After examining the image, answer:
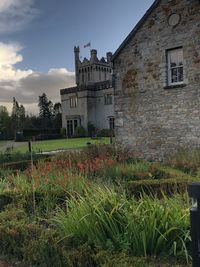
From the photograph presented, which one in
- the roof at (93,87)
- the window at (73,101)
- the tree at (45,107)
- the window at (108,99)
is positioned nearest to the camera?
→ the window at (108,99)

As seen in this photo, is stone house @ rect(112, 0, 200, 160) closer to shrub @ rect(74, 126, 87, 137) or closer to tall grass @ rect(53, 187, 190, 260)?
tall grass @ rect(53, 187, 190, 260)

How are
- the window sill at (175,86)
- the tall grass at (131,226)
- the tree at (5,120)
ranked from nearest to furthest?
the tall grass at (131,226) → the window sill at (175,86) → the tree at (5,120)

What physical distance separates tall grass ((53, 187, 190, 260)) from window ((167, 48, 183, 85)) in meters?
12.8

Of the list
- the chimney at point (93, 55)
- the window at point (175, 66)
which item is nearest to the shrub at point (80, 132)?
the chimney at point (93, 55)

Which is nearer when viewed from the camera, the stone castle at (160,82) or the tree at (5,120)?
the stone castle at (160,82)

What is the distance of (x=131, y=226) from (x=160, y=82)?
1365 centimetres

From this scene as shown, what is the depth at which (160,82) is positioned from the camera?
1695 cm

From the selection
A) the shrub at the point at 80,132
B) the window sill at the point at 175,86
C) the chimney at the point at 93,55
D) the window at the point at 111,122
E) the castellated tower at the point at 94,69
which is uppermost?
the chimney at the point at 93,55

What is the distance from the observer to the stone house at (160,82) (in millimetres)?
15789

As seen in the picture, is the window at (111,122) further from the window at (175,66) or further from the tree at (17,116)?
the window at (175,66)

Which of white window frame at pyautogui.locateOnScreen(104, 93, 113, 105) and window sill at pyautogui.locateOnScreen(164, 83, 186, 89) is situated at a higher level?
white window frame at pyautogui.locateOnScreen(104, 93, 113, 105)

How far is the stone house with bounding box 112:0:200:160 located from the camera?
15789 millimetres

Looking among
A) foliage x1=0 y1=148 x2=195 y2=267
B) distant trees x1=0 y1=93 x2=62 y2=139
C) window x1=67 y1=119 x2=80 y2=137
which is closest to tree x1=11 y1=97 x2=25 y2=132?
distant trees x1=0 y1=93 x2=62 y2=139

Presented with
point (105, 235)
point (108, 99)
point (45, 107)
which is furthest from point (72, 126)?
point (105, 235)
